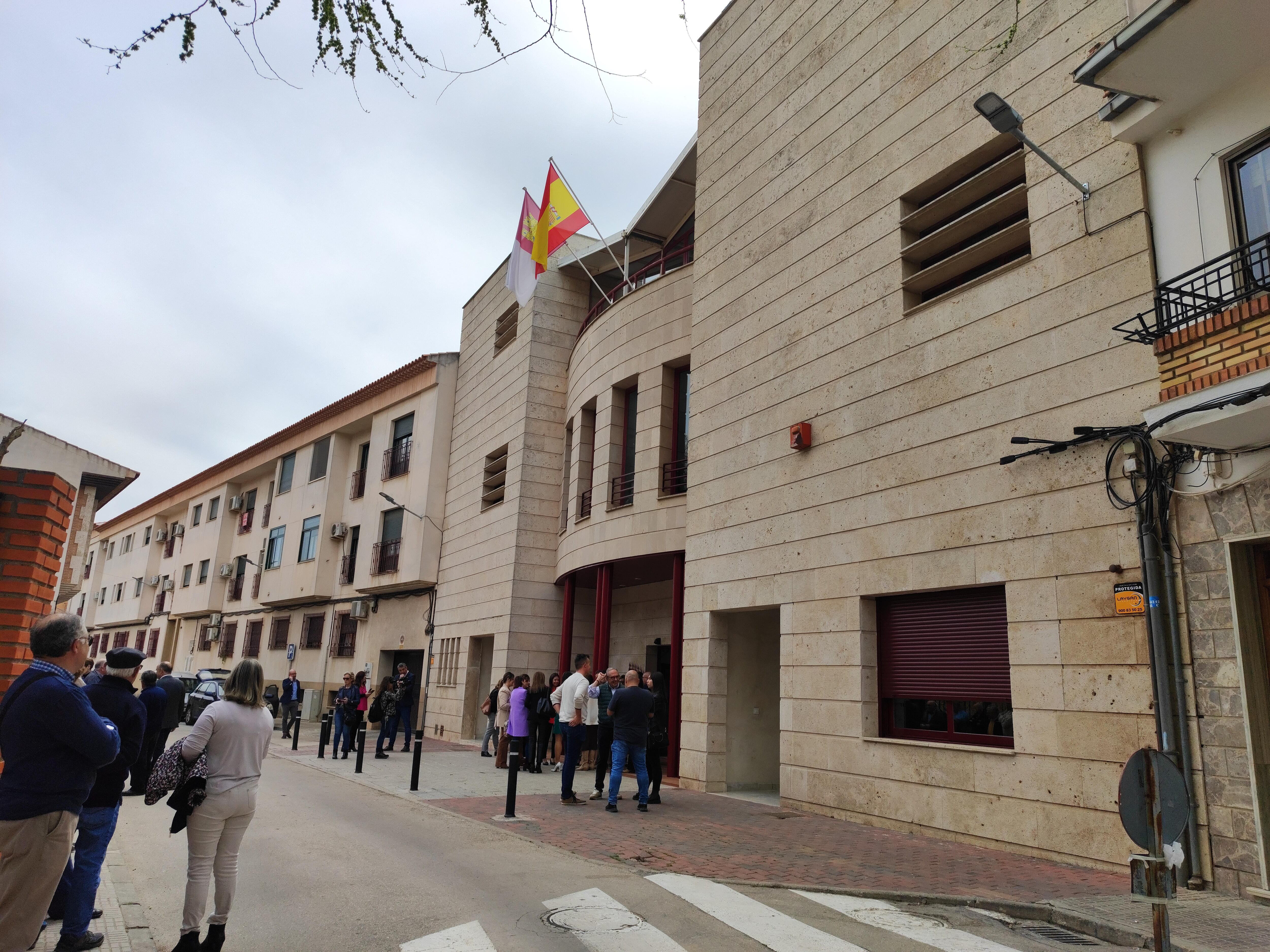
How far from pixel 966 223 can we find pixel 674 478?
677 centimetres

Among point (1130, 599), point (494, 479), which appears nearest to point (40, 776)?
point (1130, 599)

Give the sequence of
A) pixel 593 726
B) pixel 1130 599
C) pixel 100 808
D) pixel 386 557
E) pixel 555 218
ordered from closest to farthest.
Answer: pixel 100 808 < pixel 1130 599 < pixel 593 726 < pixel 555 218 < pixel 386 557

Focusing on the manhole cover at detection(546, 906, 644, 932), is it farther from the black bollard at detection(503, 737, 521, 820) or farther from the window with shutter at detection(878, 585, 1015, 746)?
the window with shutter at detection(878, 585, 1015, 746)

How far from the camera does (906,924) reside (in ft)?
19.6

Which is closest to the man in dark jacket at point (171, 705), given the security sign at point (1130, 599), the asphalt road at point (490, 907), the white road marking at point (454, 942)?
the asphalt road at point (490, 907)

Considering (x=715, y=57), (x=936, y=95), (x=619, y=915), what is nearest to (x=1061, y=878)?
(x=619, y=915)

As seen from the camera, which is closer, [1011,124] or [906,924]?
[906,924]

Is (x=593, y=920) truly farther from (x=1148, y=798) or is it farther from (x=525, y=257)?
(x=525, y=257)

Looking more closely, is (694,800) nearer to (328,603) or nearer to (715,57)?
(715,57)

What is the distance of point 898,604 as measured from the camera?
10273 mm

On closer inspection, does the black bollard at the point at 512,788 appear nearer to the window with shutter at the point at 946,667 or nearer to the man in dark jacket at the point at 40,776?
the window with shutter at the point at 946,667

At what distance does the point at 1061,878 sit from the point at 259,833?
7445 mm

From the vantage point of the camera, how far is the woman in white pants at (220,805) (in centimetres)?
479

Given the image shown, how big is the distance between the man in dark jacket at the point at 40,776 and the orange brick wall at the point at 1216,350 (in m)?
7.44
